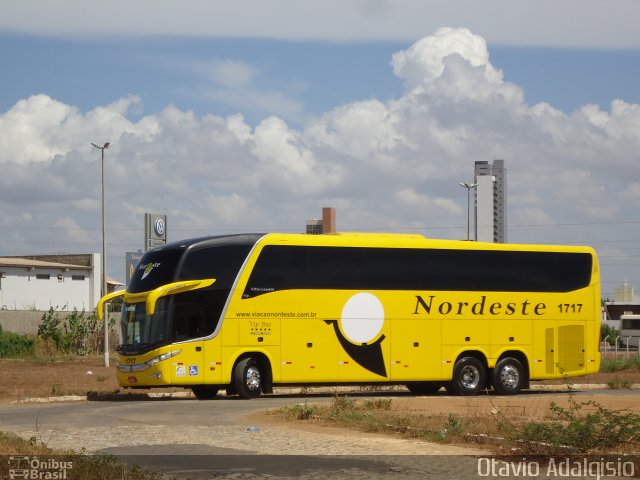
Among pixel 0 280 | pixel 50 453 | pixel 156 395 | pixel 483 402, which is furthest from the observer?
pixel 0 280

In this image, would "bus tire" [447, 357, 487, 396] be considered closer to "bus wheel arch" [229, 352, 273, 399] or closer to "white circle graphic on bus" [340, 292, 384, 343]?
"white circle graphic on bus" [340, 292, 384, 343]

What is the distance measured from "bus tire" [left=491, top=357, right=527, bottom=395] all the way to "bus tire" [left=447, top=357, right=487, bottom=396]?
36 cm

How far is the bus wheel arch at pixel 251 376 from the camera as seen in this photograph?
28766 millimetres

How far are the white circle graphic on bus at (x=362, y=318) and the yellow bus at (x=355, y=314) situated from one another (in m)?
0.03

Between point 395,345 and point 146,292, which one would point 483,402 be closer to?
point 395,345

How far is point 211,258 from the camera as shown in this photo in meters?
28.6

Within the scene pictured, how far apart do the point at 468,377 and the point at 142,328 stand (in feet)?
31.1

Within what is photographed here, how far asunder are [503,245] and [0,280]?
57.1 meters

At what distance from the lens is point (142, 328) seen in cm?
2869

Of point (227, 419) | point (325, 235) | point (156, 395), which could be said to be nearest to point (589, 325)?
point (325, 235)

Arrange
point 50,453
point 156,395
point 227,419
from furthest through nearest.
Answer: point 156,395, point 227,419, point 50,453

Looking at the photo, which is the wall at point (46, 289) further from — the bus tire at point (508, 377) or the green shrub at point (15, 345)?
the bus tire at point (508, 377)

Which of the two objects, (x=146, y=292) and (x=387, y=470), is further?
(x=146, y=292)

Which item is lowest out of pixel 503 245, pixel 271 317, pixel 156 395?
pixel 156 395
